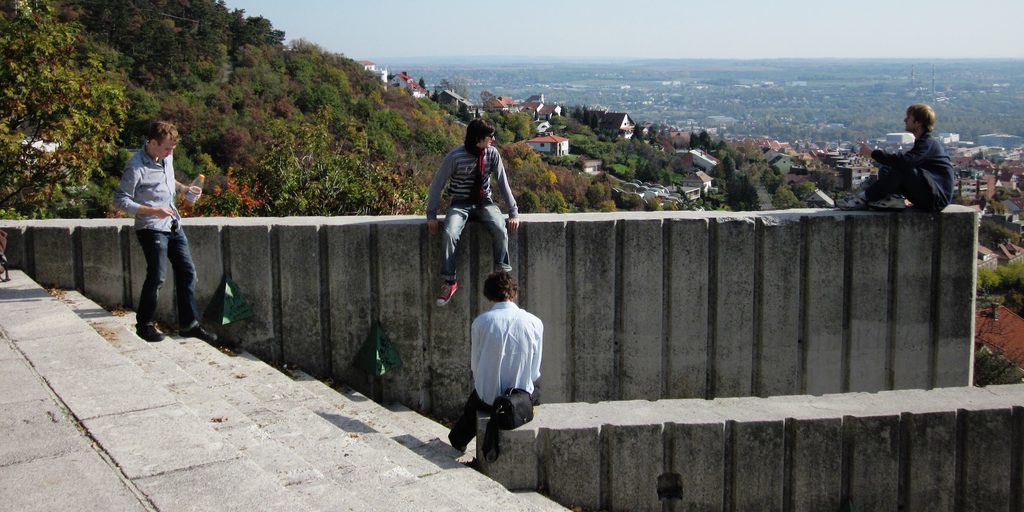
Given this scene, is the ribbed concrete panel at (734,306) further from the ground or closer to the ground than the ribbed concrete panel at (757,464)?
further from the ground

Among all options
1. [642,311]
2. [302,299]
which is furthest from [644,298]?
[302,299]

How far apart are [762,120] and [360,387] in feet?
546

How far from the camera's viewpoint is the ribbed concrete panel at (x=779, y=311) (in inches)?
286

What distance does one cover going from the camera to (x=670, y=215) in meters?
7.27

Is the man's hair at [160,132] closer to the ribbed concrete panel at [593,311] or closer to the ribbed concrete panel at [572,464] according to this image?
the ribbed concrete panel at [593,311]

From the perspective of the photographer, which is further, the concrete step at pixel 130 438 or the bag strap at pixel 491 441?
the bag strap at pixel 491 441

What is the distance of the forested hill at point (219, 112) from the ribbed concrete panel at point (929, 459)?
7344mm

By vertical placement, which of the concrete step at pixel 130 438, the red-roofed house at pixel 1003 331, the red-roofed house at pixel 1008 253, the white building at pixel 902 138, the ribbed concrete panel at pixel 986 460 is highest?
the white building at pixel 902 138

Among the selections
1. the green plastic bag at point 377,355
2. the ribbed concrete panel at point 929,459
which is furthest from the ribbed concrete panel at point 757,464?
the green plastic bag at point 377,355

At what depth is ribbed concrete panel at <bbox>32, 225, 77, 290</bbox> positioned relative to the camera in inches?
311

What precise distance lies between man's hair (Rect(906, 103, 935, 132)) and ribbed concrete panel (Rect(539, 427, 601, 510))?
3800 mm

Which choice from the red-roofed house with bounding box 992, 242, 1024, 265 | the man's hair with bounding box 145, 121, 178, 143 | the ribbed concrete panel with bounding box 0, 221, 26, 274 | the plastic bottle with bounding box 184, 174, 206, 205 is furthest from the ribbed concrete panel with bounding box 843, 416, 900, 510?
the red-roofed house with bounding box 992, 242, 1024, 265

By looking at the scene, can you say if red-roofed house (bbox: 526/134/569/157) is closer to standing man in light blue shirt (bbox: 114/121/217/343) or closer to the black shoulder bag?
standing man in light blue shirt (bbox: 114/121/217/343)

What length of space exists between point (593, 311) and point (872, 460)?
2273 millimetres
